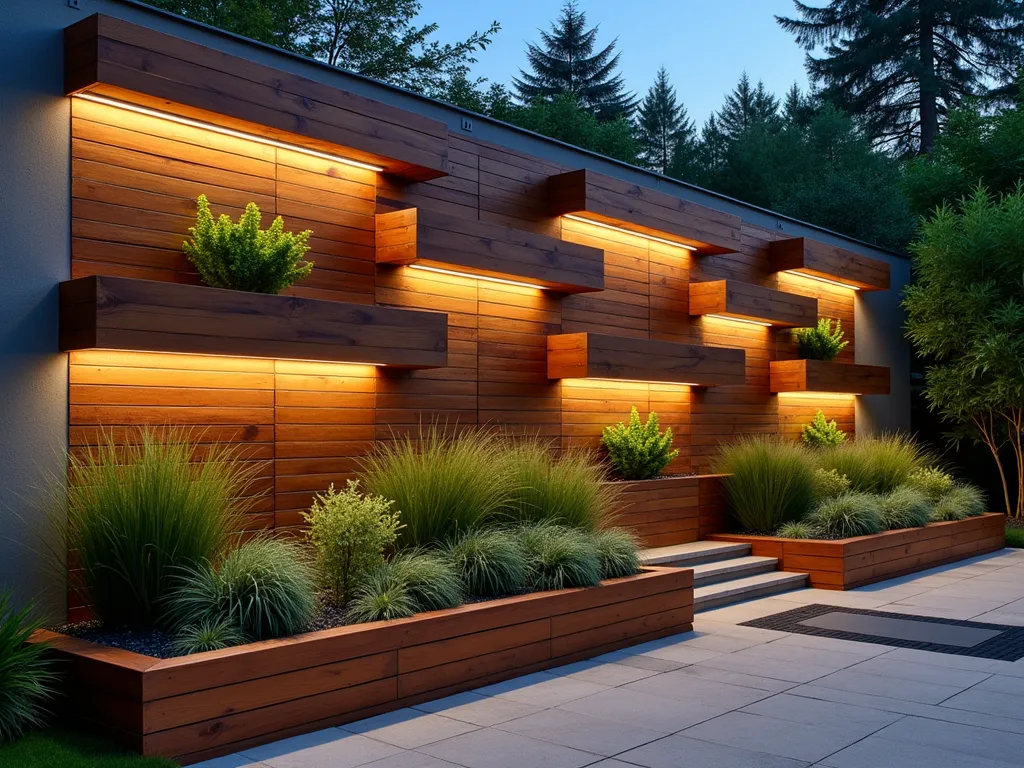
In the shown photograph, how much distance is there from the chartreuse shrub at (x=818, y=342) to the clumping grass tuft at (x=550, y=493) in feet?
20.6

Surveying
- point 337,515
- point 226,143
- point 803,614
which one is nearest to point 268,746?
point 337,515

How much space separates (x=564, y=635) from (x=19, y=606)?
2.91 m

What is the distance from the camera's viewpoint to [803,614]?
7.09 m

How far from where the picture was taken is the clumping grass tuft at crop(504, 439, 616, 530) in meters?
6.45

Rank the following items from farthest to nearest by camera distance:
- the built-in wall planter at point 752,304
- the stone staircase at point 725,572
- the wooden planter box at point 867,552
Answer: the built-in wall planter at point 752,304, the wooden planter box at point 867,552, the stone staircase at point 725,572

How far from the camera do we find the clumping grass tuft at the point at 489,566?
5.41 meters

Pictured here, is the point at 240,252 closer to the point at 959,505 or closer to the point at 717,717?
the point at 717,717

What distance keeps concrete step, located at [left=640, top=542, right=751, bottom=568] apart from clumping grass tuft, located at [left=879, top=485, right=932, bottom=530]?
5.43 feet

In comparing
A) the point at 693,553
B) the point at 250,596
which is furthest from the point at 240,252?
the point at 693,553

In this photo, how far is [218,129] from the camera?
6.00 metres

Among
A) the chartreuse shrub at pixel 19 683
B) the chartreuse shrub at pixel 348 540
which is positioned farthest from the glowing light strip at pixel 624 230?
the chartreuse shrub at pixel 19 683

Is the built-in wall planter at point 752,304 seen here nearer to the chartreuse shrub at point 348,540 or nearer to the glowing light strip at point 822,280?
the glowing light strip at point 822,280

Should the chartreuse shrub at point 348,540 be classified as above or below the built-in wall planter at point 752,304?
below

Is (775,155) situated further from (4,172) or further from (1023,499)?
(4,172)
